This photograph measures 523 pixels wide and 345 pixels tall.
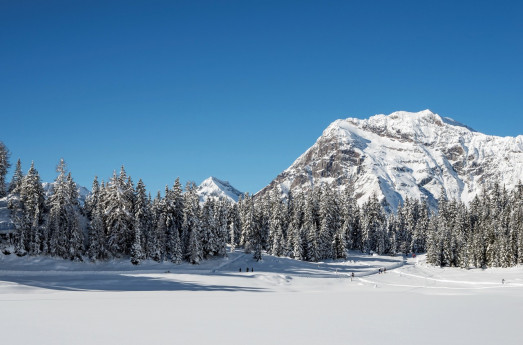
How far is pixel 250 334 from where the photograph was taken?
1488cm

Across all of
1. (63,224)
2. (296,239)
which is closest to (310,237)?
(296,239)

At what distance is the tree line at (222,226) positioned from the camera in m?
65.0

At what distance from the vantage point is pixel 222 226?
89.8 meters

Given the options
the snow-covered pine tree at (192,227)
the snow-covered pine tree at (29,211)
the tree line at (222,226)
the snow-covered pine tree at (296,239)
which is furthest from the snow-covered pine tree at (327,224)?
the snow-covered pine tree at (29,211)

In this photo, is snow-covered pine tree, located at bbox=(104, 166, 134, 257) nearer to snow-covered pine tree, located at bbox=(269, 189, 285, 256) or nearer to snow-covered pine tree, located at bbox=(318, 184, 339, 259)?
snow-covered pine tree, located at bbox=(269, 189, 285, 256)

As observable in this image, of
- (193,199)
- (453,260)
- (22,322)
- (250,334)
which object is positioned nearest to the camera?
(250,334)

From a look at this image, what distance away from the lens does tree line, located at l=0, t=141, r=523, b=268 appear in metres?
65.0

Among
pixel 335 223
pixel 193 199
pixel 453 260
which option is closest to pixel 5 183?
pixel 193 199

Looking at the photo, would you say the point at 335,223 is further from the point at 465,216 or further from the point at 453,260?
the point at 465,216

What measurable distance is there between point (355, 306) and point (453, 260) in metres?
90.5

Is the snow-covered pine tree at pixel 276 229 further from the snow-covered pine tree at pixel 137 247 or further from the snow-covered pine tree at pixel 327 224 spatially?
the snow-covered pine tree at pixel 137 247

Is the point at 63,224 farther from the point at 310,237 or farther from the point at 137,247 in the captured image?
the point at 310,237

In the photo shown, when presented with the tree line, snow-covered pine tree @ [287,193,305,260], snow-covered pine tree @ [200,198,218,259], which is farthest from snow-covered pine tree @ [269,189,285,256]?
snow-covered pine tree @ [200,198,218,259]

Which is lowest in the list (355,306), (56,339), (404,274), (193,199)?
(404,274)
